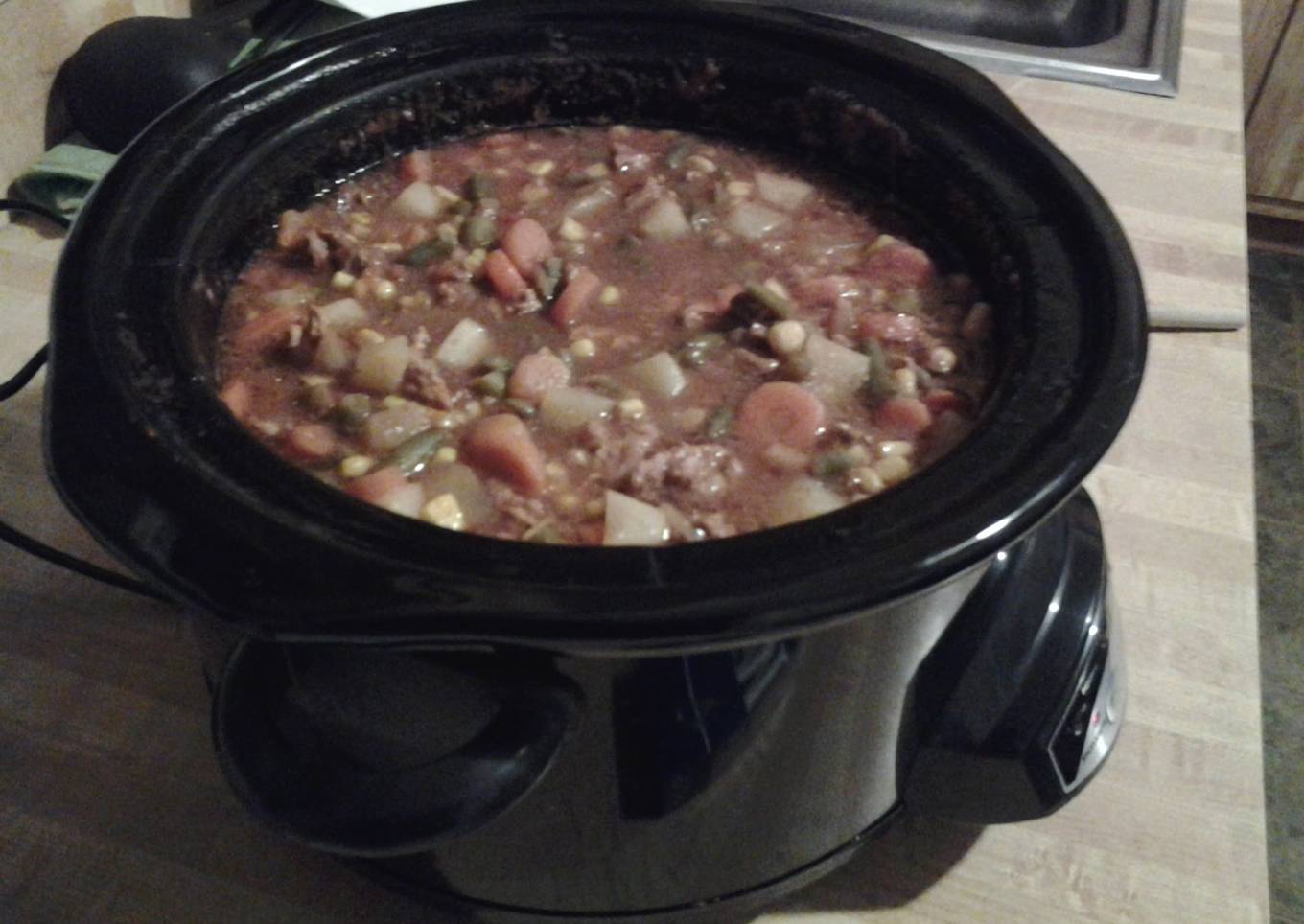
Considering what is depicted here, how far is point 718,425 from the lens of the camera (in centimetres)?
84

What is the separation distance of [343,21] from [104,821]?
3.86 ft

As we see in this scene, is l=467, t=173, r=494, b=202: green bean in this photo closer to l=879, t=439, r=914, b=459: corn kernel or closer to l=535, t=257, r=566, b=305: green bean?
l=535, t=257, r=566, b=305: green bean

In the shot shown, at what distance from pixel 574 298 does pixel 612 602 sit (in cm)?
48

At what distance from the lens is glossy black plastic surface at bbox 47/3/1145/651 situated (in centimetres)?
52

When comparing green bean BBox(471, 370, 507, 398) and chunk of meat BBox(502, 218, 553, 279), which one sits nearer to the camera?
green bean BBox(471, 370, 507, 398)

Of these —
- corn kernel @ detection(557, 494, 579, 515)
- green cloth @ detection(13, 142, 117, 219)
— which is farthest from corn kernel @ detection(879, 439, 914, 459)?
green cloth @ detection(13, 142, 117, 219)

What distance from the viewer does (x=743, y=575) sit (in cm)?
53

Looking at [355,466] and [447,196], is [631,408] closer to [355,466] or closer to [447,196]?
[355,466]

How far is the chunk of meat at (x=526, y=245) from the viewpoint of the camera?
38.6 inches

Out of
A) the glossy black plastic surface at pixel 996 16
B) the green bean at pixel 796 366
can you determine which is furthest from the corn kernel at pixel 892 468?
the glossy black plastic surface at pixel 996 16

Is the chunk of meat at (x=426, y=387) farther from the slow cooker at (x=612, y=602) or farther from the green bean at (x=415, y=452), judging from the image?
the slow cooker at (x=612, y=602)

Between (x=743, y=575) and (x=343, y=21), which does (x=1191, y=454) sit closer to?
(x=743, y=575)

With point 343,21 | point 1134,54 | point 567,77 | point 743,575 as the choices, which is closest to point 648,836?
point 743,575

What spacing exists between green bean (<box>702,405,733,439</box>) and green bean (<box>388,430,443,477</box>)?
199mm
